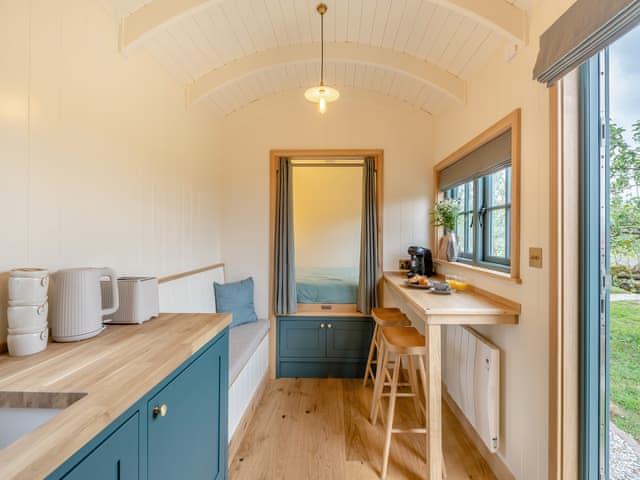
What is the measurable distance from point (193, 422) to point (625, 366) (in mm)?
1674

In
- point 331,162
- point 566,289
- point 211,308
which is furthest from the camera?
point 331,162

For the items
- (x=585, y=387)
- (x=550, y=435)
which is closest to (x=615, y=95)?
(x=585, y=387)

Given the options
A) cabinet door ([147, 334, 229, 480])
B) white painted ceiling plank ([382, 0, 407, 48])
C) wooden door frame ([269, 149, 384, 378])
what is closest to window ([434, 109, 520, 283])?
wooden door frame ([269, 149, 384, 378])

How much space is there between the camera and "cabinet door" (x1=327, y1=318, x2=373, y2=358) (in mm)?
2992

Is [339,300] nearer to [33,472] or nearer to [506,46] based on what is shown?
[506,46]

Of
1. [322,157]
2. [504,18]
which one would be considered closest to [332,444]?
[322,157]

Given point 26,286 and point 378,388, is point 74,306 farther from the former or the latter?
point 378,388

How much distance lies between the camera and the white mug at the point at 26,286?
0.96 m

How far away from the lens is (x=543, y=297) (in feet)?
4.83

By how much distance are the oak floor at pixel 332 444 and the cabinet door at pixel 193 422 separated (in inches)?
21.6

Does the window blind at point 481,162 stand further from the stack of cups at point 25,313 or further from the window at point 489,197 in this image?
the stack of cups at point 25,313

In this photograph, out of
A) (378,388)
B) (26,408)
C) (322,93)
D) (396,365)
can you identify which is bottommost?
(378,388)

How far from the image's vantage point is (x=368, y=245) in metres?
3.01

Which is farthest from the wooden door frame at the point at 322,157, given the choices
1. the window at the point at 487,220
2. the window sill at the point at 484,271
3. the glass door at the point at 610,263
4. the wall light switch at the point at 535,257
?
the glass door at the point at 610,263
